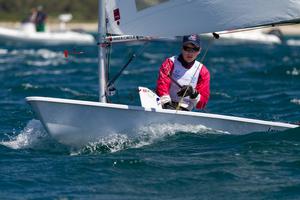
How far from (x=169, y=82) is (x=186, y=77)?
299 mm

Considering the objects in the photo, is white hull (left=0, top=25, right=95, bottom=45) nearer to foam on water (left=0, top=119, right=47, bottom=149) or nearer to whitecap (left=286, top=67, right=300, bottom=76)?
whitecap (left=286, top=67, right=300, bottom=76)

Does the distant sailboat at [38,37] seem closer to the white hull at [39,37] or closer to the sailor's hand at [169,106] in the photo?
the white hull at [39,37]

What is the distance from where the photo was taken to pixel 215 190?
8164 millimetres

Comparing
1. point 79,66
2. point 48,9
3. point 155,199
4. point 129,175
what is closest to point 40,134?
point 129,175

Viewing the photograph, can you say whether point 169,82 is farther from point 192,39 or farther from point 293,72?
point 293,72

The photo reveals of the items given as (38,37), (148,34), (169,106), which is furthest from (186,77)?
(38,37)

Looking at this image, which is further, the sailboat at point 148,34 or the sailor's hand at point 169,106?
the sailor's hand at point 169,106

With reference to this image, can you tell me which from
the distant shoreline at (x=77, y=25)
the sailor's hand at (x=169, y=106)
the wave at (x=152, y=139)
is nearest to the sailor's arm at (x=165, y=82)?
the sailor's hand at (x=169, y=106)

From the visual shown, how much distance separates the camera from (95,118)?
9578 millimetres

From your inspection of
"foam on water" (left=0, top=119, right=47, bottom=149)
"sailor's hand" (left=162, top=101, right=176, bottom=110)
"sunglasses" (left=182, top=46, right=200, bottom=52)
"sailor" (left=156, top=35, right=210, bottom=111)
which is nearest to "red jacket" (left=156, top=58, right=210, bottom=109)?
"sailor" (left=156, top=35, right=210, bottom=111)

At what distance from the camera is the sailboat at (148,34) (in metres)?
9.49

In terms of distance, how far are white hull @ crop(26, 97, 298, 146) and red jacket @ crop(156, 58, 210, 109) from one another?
17.0 inches

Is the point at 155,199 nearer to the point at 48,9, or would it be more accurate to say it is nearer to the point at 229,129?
the point at 229,129

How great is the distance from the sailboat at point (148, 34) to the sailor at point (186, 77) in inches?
15.8
